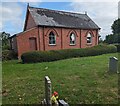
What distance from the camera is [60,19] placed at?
29.6 m

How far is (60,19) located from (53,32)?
138 inches

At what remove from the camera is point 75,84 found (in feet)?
27.2

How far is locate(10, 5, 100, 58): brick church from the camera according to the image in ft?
83.0

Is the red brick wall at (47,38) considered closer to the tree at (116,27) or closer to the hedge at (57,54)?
the hedge at (57,54)

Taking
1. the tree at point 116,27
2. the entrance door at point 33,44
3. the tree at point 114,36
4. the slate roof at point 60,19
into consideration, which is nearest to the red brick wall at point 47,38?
the entrance door at point 33,44

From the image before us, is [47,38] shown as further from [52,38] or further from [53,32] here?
[53,32]

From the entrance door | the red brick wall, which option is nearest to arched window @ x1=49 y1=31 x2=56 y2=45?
the red brick wall

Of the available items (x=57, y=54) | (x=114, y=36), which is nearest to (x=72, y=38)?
(x=57, y=54)

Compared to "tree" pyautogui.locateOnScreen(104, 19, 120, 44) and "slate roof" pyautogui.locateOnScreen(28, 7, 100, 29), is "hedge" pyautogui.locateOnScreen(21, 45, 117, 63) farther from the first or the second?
"tree" pyautogui.locateOnScreen(104, 19, 120, 44)

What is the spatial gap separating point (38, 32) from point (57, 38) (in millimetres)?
3661

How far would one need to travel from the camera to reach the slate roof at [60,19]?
27.0 meters

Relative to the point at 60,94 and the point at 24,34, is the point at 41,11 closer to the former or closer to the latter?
the point at 24,34

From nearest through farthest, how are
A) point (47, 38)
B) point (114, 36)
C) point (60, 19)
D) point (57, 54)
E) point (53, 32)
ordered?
point (57, 54), point (47, 38), point (53, 32), point (60, 19), point (114, 36)

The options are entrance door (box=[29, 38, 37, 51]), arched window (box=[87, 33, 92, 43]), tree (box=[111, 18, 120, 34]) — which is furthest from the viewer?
tree (box=[111, 18, 120, 34])
